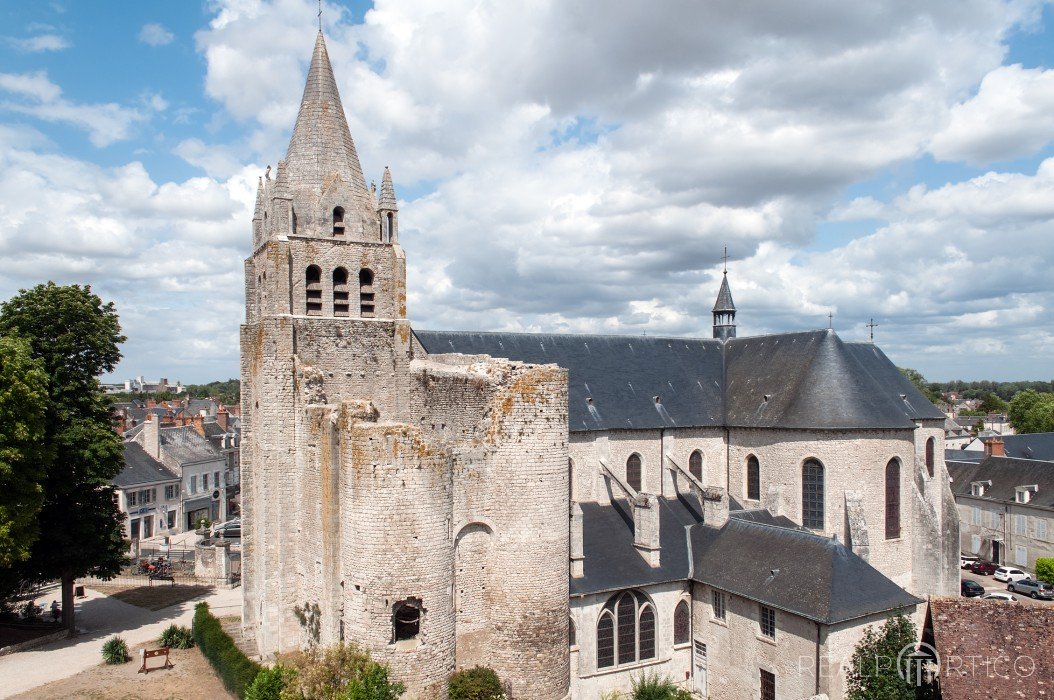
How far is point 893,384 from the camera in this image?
2739cm

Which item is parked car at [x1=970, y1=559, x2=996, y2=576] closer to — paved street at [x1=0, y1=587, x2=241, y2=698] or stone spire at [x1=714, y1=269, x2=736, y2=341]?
stone spire at [x1=714, y1=269, x2=736, y2=341]

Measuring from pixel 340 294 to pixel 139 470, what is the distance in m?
32.8

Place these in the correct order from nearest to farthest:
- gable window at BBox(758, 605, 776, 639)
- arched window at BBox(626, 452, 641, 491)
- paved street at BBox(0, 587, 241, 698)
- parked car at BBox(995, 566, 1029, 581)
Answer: gable window at BBox(758, 605, 776, 639) → paved street at BBox(0, 587, 241, 698) → arched window at BBox(626, 452, 641, 491) → parked car at BBox(995, 566, 1029, 581)

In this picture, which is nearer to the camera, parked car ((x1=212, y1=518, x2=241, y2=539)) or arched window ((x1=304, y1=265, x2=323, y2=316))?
arched window ((x1=304, y1=265, x2=323, y2=316))

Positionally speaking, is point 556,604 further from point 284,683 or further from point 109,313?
point 109,313

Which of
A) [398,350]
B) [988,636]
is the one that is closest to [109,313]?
[398,350]

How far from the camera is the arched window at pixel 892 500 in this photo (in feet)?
82.4

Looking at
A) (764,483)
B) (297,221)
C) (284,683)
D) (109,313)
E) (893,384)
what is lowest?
(284,683)

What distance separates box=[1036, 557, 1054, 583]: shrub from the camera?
34.1 m

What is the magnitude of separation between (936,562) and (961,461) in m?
26.5

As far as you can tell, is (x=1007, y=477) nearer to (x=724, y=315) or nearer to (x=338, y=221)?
(x=724, y=315)

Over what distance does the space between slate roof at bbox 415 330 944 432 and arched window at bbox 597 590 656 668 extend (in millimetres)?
6092

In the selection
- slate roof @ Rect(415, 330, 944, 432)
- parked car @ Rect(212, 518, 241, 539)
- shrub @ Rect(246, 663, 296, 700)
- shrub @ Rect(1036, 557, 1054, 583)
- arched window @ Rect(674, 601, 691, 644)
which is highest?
slate roof @ Rect(415, 330, 944, 432)

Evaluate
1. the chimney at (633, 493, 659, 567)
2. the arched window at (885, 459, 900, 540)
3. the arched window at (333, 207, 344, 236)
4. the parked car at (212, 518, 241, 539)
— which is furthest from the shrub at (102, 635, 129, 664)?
the arched window at (885, 459, 900, 540)
